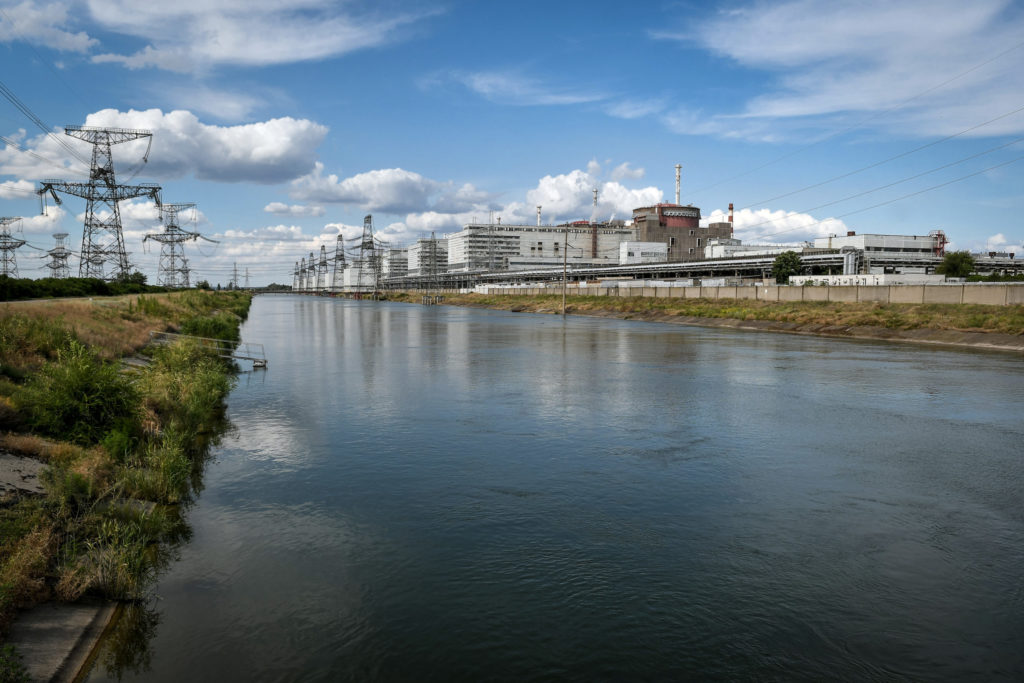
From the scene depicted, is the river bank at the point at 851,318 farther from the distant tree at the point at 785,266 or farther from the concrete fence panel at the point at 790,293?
the distant tree at the point at 785,266

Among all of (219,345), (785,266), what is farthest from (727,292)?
(219,345)

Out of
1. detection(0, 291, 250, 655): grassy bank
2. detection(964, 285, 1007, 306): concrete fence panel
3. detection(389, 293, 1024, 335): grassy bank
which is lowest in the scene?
detection(0, 291, 250, 655): grassy bank

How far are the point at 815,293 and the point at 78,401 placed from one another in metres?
63.9

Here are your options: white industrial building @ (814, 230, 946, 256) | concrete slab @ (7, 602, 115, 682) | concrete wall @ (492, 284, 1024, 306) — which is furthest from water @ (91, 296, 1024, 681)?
white industrial building @ (814, 230, 946, 256)

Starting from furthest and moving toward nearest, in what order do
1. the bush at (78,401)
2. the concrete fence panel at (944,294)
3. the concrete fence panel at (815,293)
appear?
the concrete fence panel at (815,293)
the concrete fence panel at (944,294)
the bush at (78,401)

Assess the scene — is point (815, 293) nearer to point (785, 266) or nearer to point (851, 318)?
point (851, 318)

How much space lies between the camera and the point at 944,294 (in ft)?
168

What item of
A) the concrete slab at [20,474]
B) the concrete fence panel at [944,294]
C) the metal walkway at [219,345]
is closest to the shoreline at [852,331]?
the concrete fence panel at [944,294]

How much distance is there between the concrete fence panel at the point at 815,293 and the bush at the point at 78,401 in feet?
202

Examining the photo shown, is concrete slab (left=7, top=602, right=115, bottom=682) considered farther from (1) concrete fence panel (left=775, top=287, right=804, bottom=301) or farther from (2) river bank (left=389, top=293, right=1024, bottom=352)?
(1) concrete fence panel (left=775, top=287, right=804, bottom=301)

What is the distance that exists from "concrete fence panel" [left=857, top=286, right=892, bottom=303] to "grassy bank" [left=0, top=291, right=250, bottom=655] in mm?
54488

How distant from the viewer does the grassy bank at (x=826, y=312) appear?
147 ft

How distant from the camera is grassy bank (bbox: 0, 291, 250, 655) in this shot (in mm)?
8633

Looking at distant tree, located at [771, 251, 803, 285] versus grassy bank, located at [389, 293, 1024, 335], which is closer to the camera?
grassy bank, located at [389, 293, 1024, 335]
